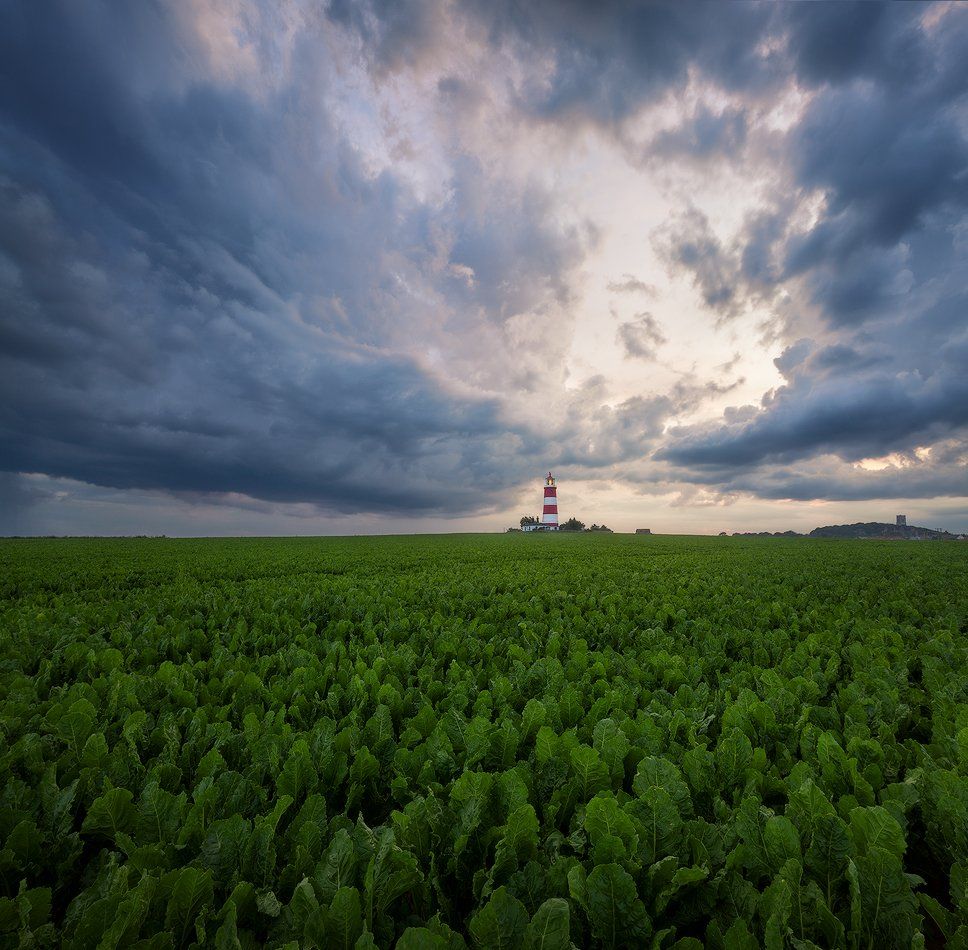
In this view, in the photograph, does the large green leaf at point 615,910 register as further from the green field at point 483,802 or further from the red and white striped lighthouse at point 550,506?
the red and white striped lighthouse at point 550,506

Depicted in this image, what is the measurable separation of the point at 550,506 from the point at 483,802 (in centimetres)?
8511

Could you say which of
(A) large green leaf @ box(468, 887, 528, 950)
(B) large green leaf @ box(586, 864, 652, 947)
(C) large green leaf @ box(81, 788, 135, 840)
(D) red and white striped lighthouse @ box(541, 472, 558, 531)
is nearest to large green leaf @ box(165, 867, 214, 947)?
(C) large green leaf @ box(81, 788, 135, 840)

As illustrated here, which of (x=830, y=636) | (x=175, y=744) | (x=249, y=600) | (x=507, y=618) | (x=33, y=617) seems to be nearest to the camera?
(x=175, y=744)

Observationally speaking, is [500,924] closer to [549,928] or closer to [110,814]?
[549,928]

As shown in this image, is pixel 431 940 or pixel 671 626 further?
pixel 671 626

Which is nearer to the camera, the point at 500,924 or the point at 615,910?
the point at 500,924

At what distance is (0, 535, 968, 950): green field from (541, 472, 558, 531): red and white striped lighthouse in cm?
8192

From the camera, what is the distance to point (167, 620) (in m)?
6.37

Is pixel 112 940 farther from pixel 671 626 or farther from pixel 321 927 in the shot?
pixel 671 626

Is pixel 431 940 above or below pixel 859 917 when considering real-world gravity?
above

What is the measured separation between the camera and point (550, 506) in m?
86.3

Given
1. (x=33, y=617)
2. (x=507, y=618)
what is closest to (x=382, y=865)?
(x=507, y=618)

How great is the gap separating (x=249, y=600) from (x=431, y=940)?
25.5 feet

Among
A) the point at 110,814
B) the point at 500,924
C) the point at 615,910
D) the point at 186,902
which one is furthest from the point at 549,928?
the point at 110,814
